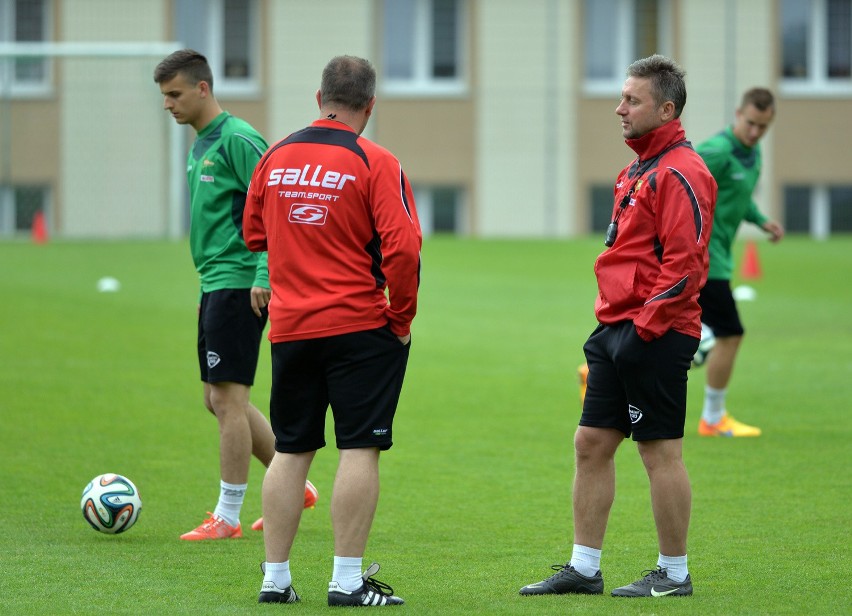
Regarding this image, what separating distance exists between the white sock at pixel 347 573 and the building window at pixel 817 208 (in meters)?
32.1

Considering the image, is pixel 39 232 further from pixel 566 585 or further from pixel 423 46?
pixel 566 585

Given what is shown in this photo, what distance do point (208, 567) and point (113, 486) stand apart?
0.92 m

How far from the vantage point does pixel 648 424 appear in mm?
5559

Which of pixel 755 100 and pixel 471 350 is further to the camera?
pixel 471 350

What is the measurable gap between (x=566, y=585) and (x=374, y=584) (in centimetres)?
78

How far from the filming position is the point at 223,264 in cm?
691

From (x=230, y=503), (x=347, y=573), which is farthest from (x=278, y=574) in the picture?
(x=230, y=503)

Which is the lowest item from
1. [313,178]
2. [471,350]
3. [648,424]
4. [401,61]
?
[471,350]

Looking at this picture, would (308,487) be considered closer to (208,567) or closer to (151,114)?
(208,567)

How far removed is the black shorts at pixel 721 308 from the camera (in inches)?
392

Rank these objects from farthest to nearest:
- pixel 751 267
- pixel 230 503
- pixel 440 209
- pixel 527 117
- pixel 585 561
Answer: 1. pixel 440 209
2. pixel 527 117
3. pixel 751 267
4. pixel 230 503
5. pixel 585 561

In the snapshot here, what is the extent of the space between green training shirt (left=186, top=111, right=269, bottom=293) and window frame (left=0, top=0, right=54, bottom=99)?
22.4 metres

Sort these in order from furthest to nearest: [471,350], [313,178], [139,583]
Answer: [471,350] < [139,583] < [313,178]

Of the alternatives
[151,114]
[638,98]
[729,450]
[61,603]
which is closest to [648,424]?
[638,98]
